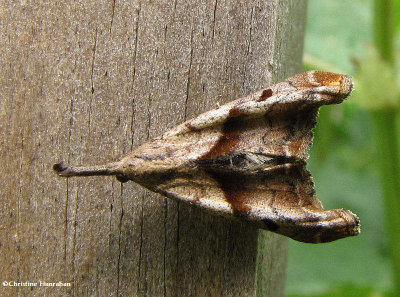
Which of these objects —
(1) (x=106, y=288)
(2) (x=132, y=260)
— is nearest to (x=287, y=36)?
(2) (x=132, y=260)

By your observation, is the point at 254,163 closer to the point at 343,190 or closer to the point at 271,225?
the point at 271,225

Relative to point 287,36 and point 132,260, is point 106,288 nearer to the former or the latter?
point 132,260

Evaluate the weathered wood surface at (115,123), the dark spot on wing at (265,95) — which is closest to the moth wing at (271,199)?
the weathered wood surface at (115,123)

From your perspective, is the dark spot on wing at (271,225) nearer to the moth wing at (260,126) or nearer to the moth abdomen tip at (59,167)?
the moth wing at (260,126)

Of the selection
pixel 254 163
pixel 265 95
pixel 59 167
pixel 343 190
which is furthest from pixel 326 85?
pixel 343 190

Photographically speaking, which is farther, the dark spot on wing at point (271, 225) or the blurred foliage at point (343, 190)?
the blurred foliage at point (343, 190)
